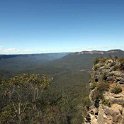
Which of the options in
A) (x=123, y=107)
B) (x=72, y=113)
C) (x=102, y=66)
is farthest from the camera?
(x=72, y=113)

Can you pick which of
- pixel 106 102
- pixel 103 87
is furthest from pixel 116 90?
pixel 103 87

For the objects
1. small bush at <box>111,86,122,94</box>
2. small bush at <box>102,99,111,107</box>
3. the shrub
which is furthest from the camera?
the shrub

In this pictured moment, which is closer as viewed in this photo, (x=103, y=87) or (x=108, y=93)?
(x=108, y=93)

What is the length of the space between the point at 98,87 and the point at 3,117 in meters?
62.8

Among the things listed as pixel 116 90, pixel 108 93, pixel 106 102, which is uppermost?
pixel 116 90

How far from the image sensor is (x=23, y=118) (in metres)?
98.4

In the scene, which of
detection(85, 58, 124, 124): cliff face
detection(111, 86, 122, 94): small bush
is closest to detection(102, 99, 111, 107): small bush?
detection(85, 58, 124, 124): cliff face

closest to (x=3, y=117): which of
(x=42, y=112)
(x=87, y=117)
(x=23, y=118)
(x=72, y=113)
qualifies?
(x=23, y=118)

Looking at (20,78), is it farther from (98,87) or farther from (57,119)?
(98,87)

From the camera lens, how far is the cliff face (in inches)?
1109

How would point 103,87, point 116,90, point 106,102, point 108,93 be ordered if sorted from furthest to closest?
point 103,87
point 108,93
point 116,90
point 106,102

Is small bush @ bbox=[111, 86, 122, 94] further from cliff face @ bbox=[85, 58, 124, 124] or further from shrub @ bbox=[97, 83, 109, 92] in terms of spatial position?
shrub @ bbox=[97, 83, 109, 92]

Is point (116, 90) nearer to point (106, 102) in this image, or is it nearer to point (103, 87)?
point (106, 102)

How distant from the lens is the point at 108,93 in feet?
107
